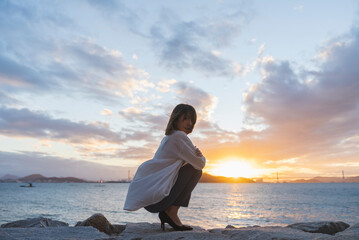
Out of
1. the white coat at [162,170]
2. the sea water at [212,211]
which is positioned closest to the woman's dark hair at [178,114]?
the white coat at [162,170]

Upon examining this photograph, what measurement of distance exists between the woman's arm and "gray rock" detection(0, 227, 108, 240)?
165cm

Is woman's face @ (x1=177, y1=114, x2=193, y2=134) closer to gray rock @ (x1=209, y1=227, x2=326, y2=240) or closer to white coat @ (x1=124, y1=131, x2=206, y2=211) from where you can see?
white coat @ (x1=124, y1=131, x2=206, y2=211)

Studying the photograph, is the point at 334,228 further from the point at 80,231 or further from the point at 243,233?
the point at 80,231

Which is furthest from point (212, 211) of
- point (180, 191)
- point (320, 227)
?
point (180, 191)

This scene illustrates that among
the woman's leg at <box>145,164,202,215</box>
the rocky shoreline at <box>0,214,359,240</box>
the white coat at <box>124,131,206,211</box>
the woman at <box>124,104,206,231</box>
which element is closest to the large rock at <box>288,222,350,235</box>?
the rocky shoreline at <box>0,214,359,240</box>

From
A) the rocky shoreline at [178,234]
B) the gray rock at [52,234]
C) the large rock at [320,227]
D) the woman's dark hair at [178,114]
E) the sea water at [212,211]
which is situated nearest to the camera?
the rocky shoreline at [178,234]

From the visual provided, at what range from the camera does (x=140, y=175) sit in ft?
14.2

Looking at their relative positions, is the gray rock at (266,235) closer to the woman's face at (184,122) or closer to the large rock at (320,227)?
the woman's face at (184,122)

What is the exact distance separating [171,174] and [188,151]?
44 centimetres

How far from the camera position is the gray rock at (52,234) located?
12.6 ft

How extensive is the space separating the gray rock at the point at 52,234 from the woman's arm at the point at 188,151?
1651 mm

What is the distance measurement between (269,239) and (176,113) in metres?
2.17

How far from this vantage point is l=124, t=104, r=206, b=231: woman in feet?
13.7

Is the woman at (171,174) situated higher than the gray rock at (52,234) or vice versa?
the woman at (171,174)
